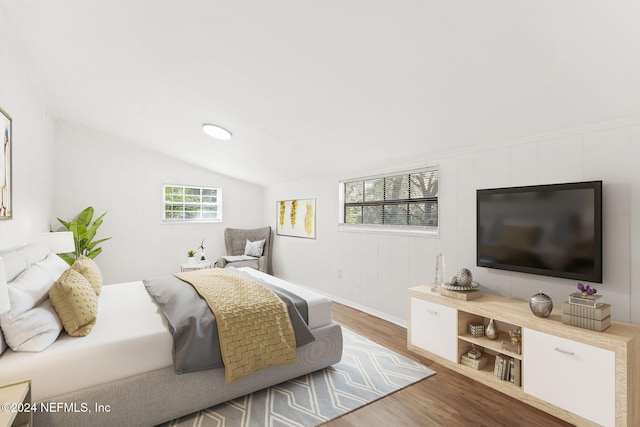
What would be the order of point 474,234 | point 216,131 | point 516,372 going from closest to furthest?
point 516,372, point 474,234, point 216,131

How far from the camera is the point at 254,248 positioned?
219 inches

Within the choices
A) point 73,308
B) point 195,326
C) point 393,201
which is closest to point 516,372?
point 393,201

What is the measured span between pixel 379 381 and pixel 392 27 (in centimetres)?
238

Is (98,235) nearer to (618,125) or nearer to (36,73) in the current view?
(36,73)

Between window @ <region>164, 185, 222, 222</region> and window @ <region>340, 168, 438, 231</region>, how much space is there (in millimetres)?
2842

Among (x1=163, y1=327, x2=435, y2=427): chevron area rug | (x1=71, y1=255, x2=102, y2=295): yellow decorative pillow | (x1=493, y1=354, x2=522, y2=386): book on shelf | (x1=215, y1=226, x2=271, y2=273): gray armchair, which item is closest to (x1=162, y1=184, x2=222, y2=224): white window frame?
(x1=215, y1=226, x2=271, y2=273): gray armchair

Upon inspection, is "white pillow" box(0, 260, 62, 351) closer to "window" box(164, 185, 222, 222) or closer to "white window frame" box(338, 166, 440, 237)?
"white window frame" box(338, 166, 440, 237)

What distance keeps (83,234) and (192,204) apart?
181 cm

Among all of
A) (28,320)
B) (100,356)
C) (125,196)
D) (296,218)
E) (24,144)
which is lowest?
(100,356)

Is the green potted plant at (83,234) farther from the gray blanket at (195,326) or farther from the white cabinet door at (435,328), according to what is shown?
the white cabinet door at (435,328)

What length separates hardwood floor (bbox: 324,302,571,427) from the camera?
193 cm

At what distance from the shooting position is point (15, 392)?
1363mm

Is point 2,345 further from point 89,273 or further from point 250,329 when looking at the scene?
point 250,329

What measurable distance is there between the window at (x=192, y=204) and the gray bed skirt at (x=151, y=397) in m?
4.11
